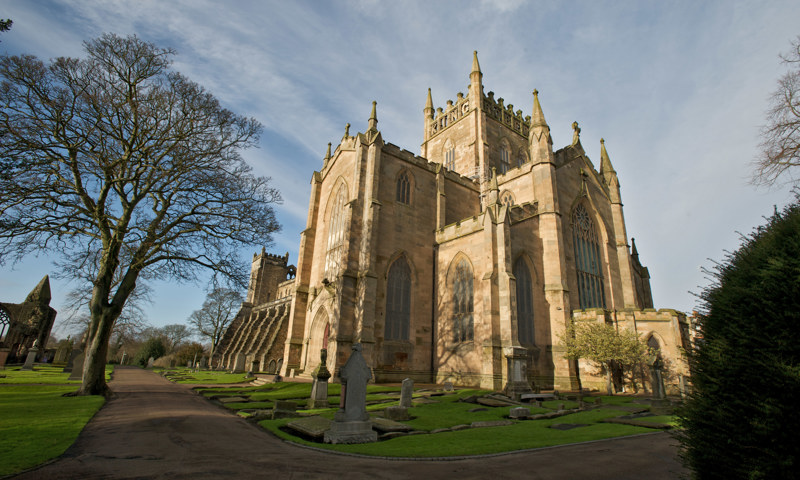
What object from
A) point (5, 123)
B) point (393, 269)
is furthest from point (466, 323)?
point (5, 123)

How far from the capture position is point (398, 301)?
21703 millimetres

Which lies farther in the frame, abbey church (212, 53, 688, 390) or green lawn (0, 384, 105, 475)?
abbey church (212, 53, 688, 390)

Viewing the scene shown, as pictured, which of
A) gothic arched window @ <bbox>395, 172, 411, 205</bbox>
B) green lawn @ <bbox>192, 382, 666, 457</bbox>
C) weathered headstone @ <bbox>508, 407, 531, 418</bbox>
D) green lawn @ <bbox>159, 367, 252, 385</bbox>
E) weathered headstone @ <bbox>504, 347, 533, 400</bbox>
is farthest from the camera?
gothic arched window @ <bbox>395, 172, 411, 205</bbox>

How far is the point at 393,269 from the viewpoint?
22.1 meters

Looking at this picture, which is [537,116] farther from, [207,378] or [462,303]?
[207,378]

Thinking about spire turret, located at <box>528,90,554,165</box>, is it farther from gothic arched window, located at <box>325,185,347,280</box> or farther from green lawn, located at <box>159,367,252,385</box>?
green lawn, located at <box>159,367,252,385</box>

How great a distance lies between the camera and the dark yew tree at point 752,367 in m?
3.20

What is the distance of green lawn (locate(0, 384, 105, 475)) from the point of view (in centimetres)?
554

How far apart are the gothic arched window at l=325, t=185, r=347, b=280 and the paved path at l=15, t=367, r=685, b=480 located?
14750 mm

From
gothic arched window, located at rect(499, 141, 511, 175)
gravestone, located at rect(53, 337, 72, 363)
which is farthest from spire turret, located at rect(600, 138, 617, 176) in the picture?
gravestone, located at rect(53, 337, 72, 363)

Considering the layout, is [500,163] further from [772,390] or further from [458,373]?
[772,390]

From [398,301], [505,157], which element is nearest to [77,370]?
[398,301]

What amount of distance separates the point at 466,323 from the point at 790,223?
17840 millimetres

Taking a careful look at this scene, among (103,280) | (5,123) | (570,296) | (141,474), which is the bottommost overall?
(141,474)
